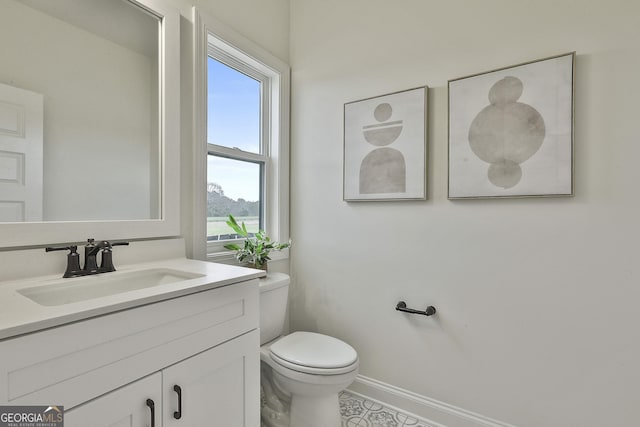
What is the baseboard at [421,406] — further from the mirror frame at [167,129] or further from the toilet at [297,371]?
the mirror frame at [167,129]

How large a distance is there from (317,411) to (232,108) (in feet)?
5.45

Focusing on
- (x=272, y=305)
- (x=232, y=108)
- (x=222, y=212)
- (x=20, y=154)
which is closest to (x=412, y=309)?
(x=272, y=305)

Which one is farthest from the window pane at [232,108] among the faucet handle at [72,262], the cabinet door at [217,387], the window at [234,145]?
the cabinet door at [217,387]

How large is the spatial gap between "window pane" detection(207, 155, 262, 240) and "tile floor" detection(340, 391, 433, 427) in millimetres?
1149

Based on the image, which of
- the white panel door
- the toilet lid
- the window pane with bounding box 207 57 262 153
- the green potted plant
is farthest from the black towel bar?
the white panel door

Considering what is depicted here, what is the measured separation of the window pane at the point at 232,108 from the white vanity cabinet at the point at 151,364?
3.30 ft

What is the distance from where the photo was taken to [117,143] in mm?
1297

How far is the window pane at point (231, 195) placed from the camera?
1709mm

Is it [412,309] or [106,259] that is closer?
[106,259]

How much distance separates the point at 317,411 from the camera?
1415 mm

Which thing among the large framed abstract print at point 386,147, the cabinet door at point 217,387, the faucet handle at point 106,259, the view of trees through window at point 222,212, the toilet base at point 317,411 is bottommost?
the toilet base at point 317,411

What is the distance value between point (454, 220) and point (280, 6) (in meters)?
1.74

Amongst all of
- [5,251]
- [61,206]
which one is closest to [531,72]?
[61,206]

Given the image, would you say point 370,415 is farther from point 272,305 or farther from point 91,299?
point 91,299
